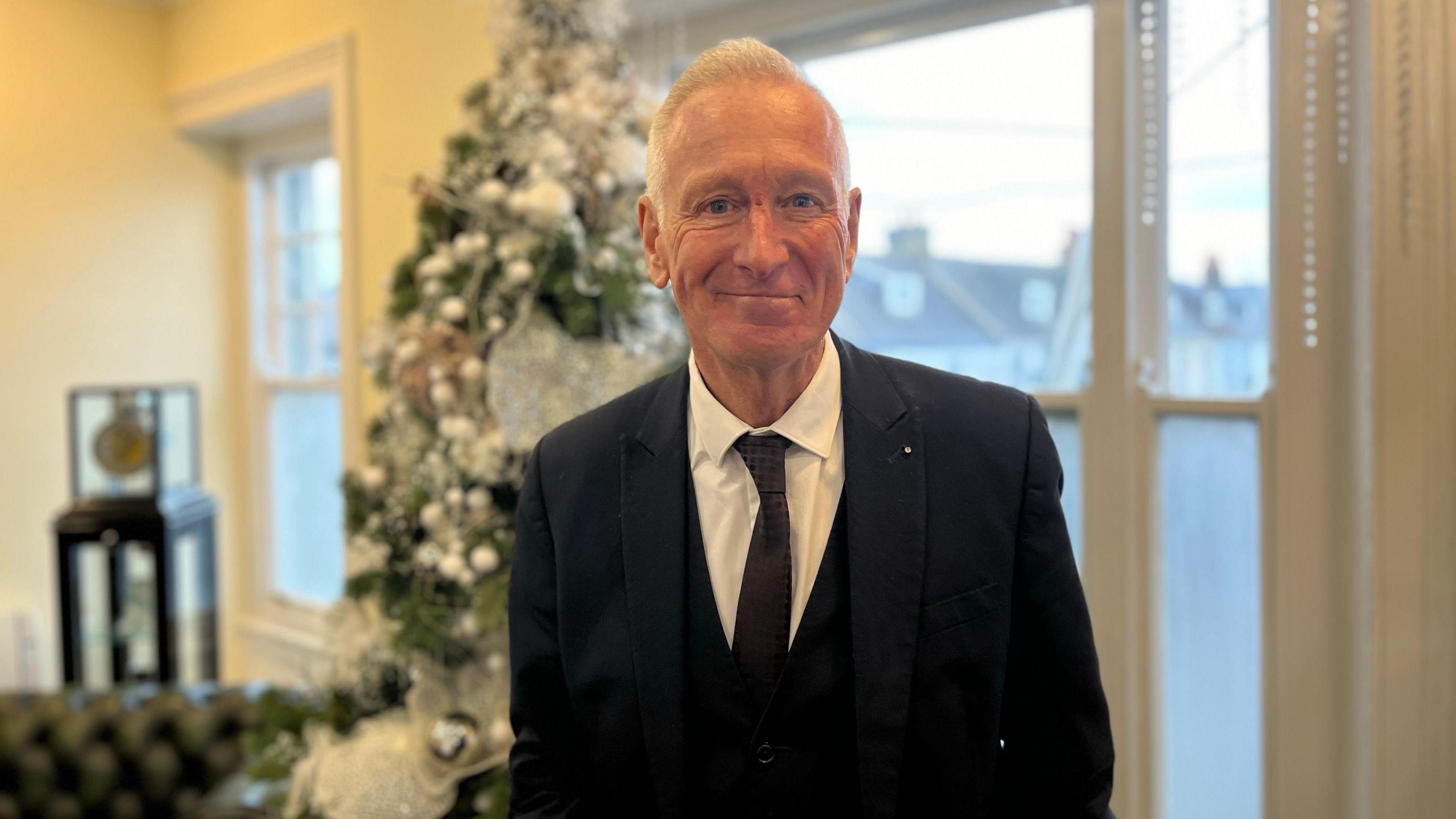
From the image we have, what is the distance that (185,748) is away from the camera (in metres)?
2.65

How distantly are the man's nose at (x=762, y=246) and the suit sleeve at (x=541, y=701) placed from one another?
404 mm

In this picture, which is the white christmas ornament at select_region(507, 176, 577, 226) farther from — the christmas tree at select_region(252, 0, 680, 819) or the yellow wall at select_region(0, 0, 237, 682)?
the yellow wall at select_region(0, 0, 237, 682)

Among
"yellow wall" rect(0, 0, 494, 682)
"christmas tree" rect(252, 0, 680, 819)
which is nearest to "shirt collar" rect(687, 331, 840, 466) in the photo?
"christmas tree" rect(252, 0, 680, 819)

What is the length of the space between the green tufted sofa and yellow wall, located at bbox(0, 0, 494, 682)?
3.34 ft

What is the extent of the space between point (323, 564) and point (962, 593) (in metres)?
3.37

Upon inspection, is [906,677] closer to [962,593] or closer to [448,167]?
[962,593]

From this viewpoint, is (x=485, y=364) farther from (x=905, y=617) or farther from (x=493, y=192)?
(x=905, y=617)

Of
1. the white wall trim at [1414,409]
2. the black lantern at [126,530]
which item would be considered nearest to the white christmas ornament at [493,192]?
the white wall trim at [1414,409]

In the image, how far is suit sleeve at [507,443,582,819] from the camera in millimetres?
1148

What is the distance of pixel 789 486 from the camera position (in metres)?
1.08

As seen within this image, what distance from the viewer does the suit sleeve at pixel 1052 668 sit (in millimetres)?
1023

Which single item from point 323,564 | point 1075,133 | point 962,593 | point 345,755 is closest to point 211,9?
point 323,564

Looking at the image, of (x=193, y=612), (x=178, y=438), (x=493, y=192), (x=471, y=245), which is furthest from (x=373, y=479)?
(x=193, y=612)

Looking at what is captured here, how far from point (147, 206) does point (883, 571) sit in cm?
365
